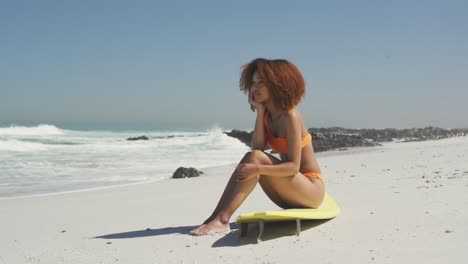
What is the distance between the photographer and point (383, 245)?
4043 mm

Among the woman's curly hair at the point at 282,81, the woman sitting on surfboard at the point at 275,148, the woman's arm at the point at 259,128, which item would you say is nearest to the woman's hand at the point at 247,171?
the woman sitting on surfboard at the point at 275,148

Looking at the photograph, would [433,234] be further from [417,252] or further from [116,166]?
[116,166]

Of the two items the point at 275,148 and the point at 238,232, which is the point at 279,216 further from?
the point at 275,148

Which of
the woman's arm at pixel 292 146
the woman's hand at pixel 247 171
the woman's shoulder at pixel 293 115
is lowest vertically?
the woman's hand at pixel 247 171

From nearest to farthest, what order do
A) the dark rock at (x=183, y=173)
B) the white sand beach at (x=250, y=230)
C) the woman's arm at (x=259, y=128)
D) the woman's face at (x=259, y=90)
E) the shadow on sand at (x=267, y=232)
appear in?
the white sand beach at (x=250, y=230) → the shadow on sand at (x=267, y=232) → the woman's face at (x=259, y=90) → the woman's arm at (x=259, y=128) → the dark rock at (x=183, y=173)

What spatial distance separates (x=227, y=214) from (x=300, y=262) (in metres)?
1.23

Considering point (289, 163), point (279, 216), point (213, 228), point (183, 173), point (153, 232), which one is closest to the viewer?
point (279, 216)

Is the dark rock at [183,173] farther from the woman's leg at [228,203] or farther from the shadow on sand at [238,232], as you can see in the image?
the woman's leg at [228,203]

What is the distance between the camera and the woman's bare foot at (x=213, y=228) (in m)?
4.75

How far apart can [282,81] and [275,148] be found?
66 centimetres

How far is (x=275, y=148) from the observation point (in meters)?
4.99

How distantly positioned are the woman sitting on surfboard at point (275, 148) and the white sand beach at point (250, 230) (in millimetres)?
237

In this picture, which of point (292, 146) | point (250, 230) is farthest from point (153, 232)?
point (292, 146)

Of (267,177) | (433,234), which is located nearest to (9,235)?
(267,177)
